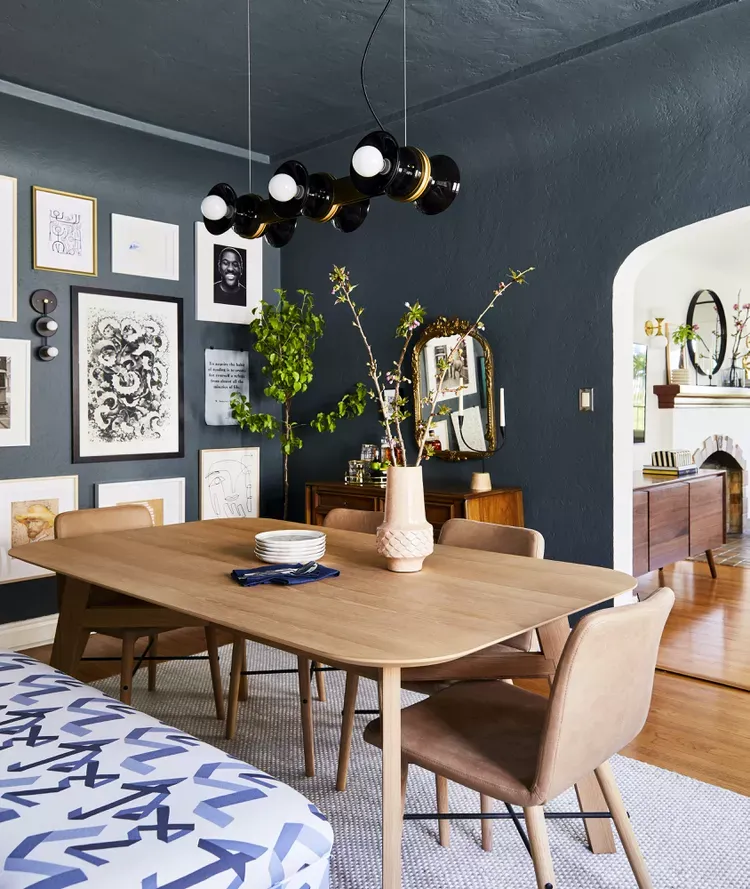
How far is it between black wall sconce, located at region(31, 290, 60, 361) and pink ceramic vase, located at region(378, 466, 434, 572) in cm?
268

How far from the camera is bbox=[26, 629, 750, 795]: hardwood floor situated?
103 inches

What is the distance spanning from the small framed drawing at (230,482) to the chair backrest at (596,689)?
352 centimetres

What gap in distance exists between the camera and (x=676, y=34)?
127 inches

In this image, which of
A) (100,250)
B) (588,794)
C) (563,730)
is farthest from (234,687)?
(100,250)

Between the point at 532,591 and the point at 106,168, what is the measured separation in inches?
142

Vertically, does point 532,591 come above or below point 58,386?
below

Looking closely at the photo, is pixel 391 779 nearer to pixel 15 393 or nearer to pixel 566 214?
pixel 566 214

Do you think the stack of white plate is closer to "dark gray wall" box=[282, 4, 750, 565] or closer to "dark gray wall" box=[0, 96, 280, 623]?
"dark gray wall" box=[282, 4, 750, 565]

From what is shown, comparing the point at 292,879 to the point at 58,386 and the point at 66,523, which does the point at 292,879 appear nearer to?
the point at 66,523

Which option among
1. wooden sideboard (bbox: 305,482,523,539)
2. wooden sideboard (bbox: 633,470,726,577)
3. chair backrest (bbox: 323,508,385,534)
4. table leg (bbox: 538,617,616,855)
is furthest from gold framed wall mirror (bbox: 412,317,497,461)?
table leg (bbox: 538,617,616,855)

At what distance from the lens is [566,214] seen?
3.85 meters

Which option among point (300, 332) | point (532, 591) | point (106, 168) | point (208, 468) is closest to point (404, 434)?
point (300, 332)

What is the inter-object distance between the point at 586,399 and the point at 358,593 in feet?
7.45

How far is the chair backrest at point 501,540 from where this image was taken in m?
2.42
